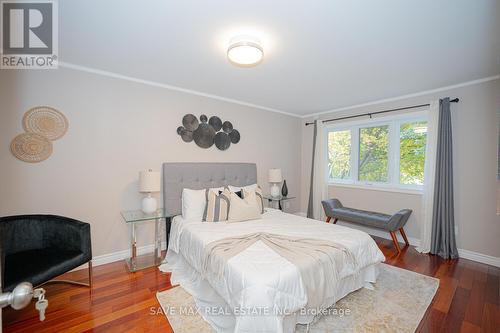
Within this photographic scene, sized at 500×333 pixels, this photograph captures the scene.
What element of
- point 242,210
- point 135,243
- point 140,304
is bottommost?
point 140,304

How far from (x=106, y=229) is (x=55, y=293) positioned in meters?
0.76

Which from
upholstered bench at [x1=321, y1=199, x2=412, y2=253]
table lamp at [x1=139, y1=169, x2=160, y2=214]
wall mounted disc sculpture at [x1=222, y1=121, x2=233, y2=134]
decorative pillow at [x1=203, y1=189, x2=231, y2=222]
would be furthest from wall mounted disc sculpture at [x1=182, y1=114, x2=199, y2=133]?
upholstered bench at [x1=321, y1=199, x2=412, y2=253]

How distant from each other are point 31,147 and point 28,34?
3.55ft

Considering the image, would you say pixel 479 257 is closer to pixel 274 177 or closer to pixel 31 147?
pixel 274 177

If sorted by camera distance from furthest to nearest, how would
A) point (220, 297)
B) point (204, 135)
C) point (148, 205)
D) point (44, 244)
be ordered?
point (204, 135), point (148, 205), point (44, 244), point (220, 297)

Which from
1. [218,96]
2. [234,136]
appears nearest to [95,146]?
[218,96]

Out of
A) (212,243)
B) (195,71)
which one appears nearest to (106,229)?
(212,243)

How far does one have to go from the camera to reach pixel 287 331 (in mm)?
1654

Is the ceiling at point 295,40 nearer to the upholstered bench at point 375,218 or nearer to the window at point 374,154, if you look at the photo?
the window at point 374,154

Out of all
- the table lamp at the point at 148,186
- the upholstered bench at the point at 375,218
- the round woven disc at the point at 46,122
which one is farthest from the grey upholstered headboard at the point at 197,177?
the upholstered bench at the point at 375,218

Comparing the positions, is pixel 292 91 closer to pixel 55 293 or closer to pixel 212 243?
pixel 212 243

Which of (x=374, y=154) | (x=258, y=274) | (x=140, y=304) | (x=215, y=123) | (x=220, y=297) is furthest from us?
(x=374, y=154)

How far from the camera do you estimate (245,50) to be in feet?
6.48

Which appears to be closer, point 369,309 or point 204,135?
point 369,309
